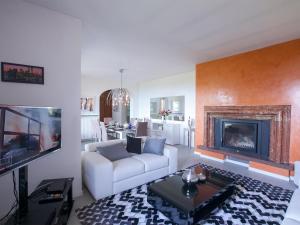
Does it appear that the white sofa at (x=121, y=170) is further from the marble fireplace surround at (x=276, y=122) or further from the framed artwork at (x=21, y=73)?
the marble fireplace surround at (x=276, y=122)

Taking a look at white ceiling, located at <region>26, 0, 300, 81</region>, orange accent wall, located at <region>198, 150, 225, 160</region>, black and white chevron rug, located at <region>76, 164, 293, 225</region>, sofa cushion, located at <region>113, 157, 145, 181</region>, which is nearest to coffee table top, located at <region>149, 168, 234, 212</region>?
black and white chevron rug, located at <region>76, 164, 293, 225</region>

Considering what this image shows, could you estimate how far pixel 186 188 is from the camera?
2197 millimetres

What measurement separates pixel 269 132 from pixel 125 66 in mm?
4139

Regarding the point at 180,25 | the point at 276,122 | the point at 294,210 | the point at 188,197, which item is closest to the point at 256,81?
the point at 276,122

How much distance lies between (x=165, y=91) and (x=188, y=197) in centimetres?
546

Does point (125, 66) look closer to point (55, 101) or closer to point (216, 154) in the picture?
point (55, 101)

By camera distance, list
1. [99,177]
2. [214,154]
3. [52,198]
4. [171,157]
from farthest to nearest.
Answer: [214,154]
[171,157]
[99,177]
[52,198]

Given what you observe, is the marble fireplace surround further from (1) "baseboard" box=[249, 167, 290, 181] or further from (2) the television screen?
(2) the television screen

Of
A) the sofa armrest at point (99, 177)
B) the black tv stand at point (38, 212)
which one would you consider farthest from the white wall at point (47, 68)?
the black tv stand at point (38, 212)

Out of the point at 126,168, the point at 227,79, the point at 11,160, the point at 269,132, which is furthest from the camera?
the point at 227,79

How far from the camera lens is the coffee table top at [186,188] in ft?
6.15

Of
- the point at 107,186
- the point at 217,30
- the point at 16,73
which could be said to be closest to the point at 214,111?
the point at 217,30

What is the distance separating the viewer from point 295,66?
313 cm

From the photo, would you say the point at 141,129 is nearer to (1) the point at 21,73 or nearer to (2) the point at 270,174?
(2) the point at 270,174
